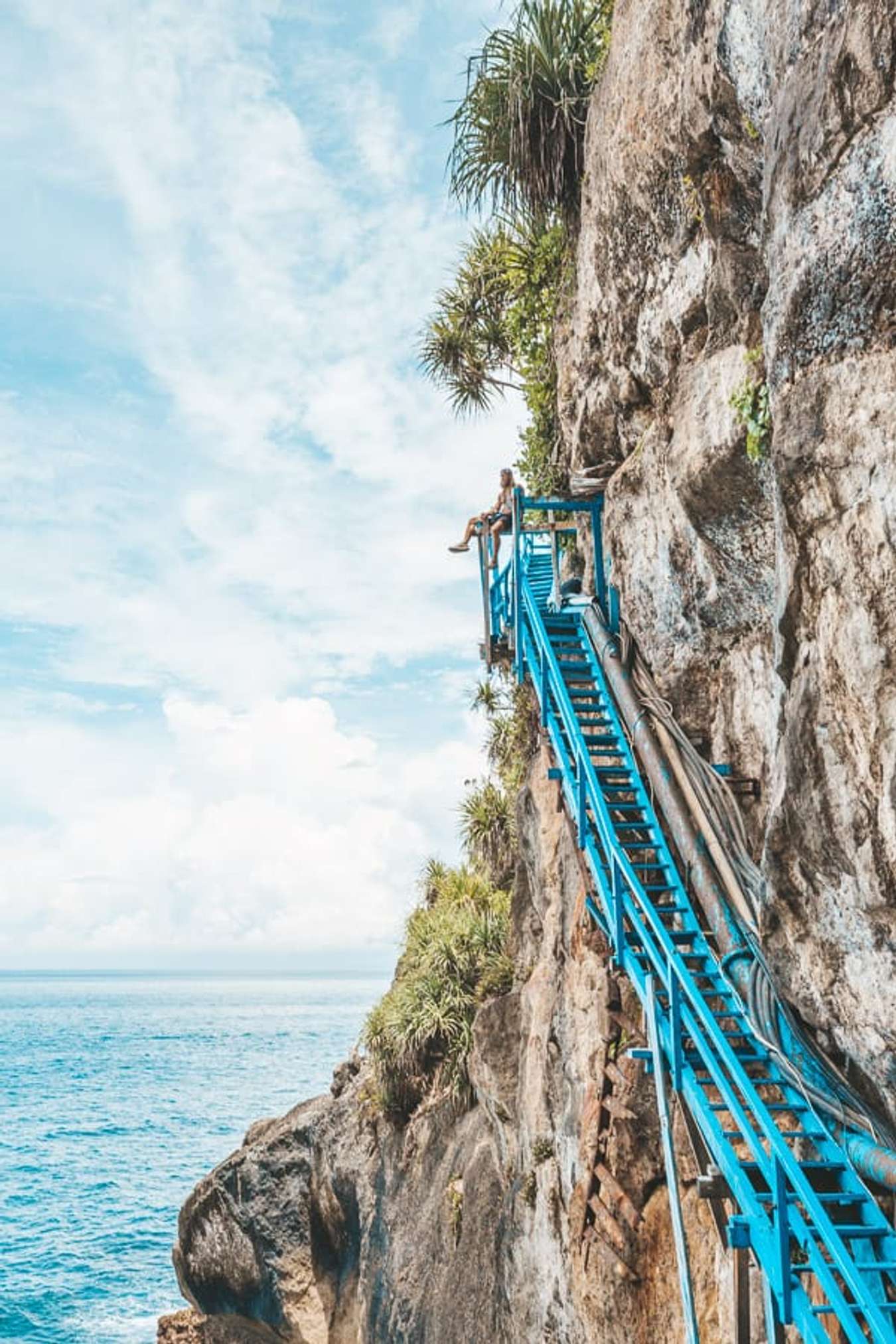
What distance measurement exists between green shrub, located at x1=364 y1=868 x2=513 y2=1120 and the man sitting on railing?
5228 mm

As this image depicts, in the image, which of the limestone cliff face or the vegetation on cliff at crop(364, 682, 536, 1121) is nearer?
the limestone cliff face

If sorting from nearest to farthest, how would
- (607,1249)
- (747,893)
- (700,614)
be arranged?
(747,893) → (607,1249) → (700,614)

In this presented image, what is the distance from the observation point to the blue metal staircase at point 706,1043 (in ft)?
20.8

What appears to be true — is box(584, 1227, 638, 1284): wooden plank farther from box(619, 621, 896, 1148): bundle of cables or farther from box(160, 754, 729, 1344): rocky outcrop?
box(619, 621, 896, 1148): bundle of cables

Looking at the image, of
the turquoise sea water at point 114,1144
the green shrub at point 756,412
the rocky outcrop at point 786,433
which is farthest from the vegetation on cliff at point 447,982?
the turquoise sea water at point 114,1144

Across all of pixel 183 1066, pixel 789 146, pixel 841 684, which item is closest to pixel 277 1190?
pixel 841 684

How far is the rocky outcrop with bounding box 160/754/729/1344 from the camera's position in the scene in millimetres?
9266

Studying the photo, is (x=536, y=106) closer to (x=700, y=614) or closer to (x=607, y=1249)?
(x=700, y=614)

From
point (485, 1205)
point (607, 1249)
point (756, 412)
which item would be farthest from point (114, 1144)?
point (756, 412)

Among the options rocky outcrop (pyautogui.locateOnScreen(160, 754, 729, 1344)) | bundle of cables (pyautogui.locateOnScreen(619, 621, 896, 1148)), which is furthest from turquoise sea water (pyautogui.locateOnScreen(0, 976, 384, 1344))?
bundle of cables (pyautogui.locateOnScreen(619, 621, 896, 1148))

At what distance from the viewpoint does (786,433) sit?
21.7 ft

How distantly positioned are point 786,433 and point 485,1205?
958 cm

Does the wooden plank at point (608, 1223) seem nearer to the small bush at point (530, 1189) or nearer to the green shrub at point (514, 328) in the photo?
the small bush at point (530, 1189)

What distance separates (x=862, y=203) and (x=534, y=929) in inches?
371
